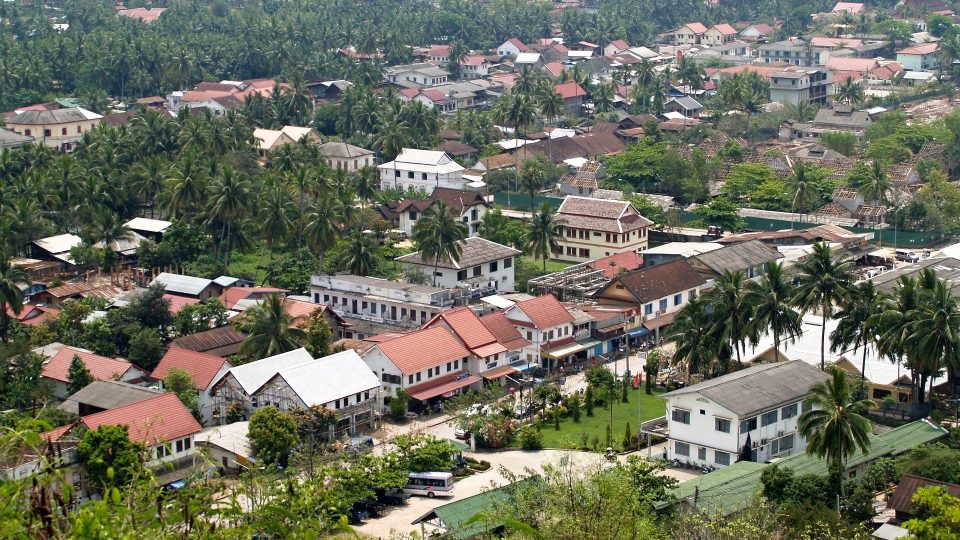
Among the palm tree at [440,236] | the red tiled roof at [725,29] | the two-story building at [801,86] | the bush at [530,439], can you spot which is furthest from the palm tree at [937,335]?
the red tiled roof at [725,29]

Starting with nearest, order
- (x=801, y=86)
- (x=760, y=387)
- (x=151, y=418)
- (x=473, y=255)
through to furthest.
→ (x=151, y=418) < (x=760, y=387) < (x=473, y=255) < (x=801, y=86)

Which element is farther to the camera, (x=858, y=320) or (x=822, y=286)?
(x=822, y=286)

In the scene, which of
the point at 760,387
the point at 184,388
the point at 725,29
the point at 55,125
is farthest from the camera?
the point at 725,29

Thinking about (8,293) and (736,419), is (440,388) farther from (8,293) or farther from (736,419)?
(8,293)

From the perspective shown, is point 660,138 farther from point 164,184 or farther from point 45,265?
point 45,265

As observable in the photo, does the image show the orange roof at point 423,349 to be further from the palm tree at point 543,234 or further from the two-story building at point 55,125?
the two-story building at point 55,125

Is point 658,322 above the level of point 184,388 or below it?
below

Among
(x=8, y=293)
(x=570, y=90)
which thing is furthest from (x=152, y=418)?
(x=570, y=90)
